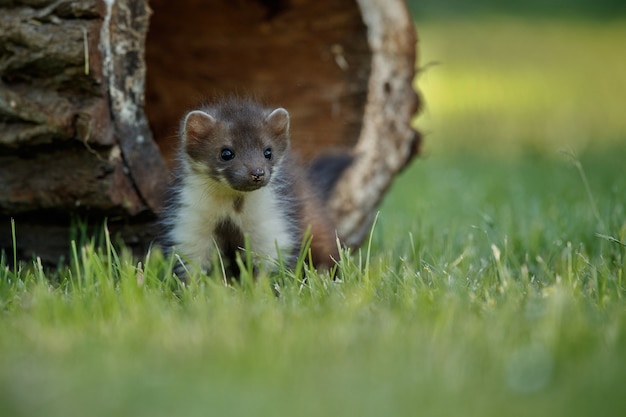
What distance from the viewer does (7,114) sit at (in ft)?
16.5

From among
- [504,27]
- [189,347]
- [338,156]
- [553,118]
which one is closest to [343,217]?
[338,156]

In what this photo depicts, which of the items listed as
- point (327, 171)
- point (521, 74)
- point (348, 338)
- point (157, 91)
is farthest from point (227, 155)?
point (521, 74)

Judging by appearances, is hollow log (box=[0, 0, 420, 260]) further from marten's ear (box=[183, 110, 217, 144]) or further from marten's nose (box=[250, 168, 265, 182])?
marten's nose (box=[250, 168, 265, 182])

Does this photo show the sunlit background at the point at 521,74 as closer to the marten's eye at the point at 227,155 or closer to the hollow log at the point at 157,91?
the hollow log at the point at 157,91

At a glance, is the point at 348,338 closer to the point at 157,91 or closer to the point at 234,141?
the point at 234,141

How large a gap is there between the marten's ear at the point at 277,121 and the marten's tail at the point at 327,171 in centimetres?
80

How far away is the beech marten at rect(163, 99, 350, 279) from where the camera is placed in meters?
5.29

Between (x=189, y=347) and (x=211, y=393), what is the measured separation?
0.45 m

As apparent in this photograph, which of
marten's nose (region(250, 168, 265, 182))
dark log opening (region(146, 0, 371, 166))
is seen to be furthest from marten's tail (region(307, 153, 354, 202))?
marten's nose (region(250, 168, 265, 182))

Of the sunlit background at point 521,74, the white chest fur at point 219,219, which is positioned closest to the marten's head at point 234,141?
the white chest fur at point 219,219

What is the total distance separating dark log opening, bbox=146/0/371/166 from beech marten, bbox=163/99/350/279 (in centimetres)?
122

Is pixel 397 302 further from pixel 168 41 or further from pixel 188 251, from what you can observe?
pixel 168 41

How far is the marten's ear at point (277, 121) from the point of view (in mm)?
5453

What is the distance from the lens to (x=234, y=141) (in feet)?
17.6
